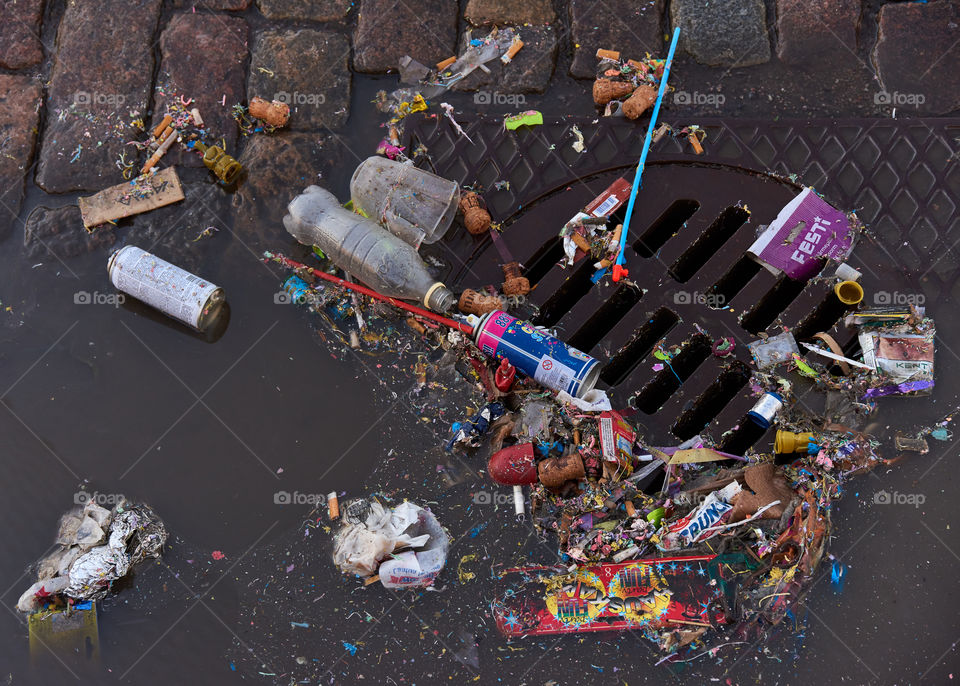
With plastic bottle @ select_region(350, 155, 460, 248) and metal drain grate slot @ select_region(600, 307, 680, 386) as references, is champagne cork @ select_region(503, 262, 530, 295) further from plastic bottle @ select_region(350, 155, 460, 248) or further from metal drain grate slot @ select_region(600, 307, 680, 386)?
metal drain grate slot @ select_region(600, 307, 680, 386)

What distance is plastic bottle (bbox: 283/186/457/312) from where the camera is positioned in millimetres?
2924

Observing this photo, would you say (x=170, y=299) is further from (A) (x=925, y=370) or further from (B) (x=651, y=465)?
(A) (x=925, y=370)

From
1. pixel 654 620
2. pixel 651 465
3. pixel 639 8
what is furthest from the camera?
pixel 639 8

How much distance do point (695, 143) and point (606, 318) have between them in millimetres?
813

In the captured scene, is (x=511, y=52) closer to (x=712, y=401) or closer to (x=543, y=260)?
(x=543, y=260)

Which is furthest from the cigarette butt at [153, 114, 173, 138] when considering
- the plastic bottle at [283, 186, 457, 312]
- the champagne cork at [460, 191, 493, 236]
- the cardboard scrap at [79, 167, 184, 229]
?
the champagne cork at [460, 191, 493, 236]

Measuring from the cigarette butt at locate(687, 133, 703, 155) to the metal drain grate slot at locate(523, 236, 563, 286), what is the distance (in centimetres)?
67

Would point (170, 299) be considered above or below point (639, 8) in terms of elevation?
below

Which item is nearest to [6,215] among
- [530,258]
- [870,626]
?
[530,258]

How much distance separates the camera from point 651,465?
109 inches

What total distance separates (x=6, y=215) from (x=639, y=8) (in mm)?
2859

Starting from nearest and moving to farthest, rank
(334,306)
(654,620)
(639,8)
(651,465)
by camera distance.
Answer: (654,620)
(651,465)
(334,306)
(639,8)

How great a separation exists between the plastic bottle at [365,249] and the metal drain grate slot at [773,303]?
120cm

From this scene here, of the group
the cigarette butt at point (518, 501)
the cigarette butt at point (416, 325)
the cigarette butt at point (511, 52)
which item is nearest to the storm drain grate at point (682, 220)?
the cigarette butt at point (416, 325)
